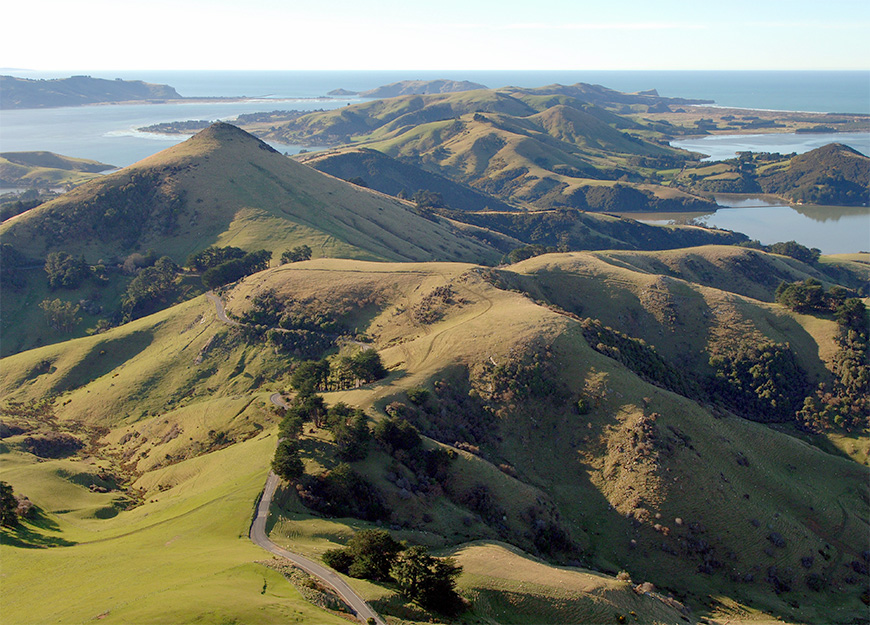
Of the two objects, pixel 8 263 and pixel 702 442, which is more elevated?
pixel 8 263

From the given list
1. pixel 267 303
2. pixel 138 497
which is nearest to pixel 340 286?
pixel 267 303

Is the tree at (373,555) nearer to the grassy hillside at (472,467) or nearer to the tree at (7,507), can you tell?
the grassy hillside at (472,467)

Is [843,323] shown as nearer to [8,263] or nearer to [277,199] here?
[277,199]

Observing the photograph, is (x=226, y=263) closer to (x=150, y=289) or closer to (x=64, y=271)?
(x=150, y=289)

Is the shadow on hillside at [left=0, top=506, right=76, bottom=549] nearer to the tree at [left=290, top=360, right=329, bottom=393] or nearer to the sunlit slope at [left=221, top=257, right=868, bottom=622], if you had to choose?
the tree at [left=290, top=360, right=329, bottom=393]

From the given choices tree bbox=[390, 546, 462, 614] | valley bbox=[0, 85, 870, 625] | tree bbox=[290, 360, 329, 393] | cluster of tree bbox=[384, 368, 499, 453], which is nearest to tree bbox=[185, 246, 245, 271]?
valley bbox=[0, 85, 870, 625]

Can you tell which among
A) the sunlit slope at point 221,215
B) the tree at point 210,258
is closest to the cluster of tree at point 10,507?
the tree at point 210,258
